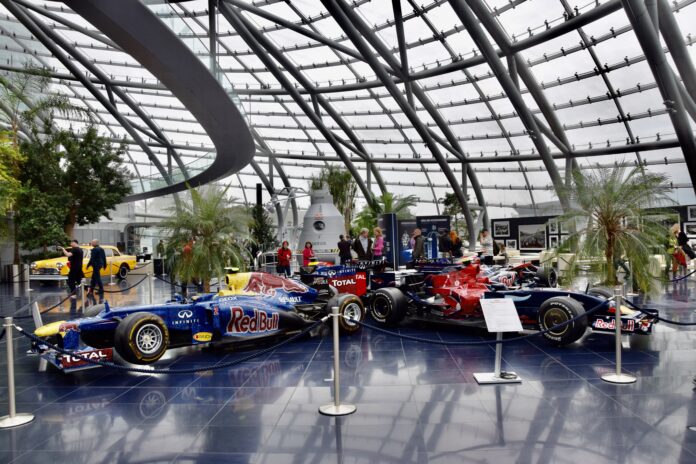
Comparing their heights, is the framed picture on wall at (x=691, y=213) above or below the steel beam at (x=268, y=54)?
below

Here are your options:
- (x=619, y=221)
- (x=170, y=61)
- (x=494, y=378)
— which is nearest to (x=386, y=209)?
(x=170, y=61)

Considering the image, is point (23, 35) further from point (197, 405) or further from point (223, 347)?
point (197, 405)

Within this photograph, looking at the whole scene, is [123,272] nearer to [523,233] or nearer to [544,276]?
[544,276]

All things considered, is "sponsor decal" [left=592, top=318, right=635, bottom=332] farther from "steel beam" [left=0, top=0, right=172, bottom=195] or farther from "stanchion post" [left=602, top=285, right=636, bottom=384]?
"steel beam" [left=0, top=0, right=172, bottom=195]

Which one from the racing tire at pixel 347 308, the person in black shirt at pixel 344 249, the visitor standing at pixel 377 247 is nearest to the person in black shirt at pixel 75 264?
the person in black shirt at pixel 344 249

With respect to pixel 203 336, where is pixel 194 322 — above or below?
above

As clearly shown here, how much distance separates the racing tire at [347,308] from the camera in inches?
378

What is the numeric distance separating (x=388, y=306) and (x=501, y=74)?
12867 mm

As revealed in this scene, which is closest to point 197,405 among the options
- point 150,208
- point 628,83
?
point 628,83

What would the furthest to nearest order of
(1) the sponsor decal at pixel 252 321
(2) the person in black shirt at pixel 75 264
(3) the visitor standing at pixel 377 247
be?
1. (3) the visitor standing at pixel 377 247
2. (2) the person in black shirt at pixel 75 264
3. (1) the sponsor decal at pixel 252 321

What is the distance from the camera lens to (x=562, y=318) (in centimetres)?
838

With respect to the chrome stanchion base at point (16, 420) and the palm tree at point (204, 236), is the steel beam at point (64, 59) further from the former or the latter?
the chrome stanchion base at point (16, 420)

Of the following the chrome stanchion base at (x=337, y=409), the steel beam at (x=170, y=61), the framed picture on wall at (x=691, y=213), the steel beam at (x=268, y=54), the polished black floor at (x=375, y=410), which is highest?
the steel beam at (x=268, y=54)

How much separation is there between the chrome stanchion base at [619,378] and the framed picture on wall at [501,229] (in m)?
20.5
